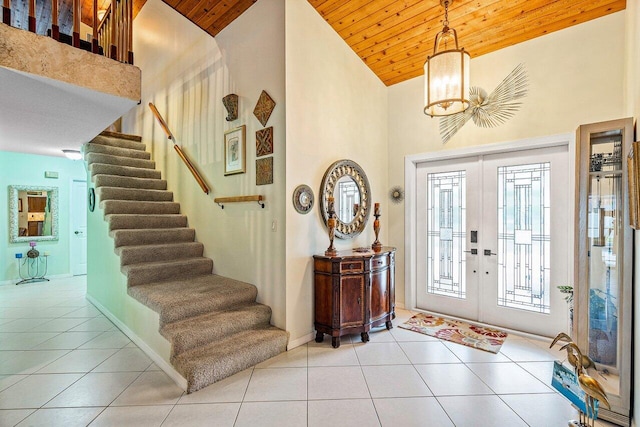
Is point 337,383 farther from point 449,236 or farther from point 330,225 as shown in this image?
point 449,236

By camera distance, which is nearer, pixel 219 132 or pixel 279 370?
pixel 279 370

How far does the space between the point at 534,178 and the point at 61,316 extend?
6341mm

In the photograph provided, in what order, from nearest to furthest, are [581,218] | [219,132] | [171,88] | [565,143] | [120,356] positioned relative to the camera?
[581,218] → [120,356] → [565,143] → [219,132] → [171,88]

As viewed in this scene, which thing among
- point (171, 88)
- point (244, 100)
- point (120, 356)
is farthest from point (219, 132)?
point (120, 356)

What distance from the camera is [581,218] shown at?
2295mm

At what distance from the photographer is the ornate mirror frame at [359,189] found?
11.7 ft

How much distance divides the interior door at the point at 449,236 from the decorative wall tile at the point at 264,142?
225 centimetres

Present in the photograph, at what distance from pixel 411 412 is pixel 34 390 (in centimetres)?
295

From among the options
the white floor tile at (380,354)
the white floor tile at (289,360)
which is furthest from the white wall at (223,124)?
the white floor tile at (380,354)

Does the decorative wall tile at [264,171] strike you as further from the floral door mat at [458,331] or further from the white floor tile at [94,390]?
the floral door mat at [458,331]

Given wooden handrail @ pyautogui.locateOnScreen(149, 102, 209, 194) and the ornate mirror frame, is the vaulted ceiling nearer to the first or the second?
the ornate mirror frame

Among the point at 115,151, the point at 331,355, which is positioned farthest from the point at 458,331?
the point at 115,151

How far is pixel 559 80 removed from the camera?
125 inches

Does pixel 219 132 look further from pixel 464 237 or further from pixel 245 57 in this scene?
pixel 464 237
